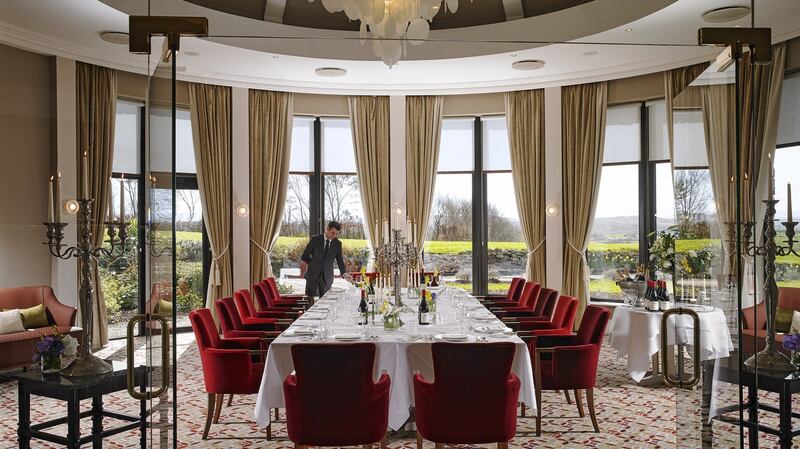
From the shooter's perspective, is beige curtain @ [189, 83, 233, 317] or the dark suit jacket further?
the dark suit jacket

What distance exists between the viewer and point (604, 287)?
32.6 ft

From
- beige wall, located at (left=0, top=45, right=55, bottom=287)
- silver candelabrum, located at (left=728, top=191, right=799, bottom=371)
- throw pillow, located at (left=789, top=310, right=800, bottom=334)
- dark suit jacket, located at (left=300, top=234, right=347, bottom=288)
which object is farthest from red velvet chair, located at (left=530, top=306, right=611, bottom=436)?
dark suit jacket, located at (left=300, top=234, right=347, bottom=288)

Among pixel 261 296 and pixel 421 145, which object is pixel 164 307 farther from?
pixel 421 145

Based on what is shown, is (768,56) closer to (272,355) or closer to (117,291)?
(272,355)

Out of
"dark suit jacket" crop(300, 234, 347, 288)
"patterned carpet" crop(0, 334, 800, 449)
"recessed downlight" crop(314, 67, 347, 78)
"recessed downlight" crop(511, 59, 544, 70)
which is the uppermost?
"recessed downlight" crop(314, 67, 347, 78)

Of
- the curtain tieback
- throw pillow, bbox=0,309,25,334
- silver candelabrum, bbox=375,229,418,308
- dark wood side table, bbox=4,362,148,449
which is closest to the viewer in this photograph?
dark wood side table, bbox=4,362,148,449

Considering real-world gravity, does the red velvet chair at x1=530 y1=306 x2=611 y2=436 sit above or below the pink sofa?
below

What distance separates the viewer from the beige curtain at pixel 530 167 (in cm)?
1011

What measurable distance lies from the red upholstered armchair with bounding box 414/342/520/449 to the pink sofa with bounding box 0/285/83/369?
2.90 m

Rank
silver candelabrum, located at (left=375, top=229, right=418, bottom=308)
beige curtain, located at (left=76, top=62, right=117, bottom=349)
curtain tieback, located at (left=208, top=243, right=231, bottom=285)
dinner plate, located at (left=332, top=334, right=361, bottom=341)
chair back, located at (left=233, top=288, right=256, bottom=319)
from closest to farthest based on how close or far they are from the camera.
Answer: dinner plate, located at (left=332, top=334, right=361, bottom=341) < silver candelabrum, located at (left=375, top=229, right=418, bottom=308) < beige curtain, located at (left=76, top=62, right=117, bottom=349) < chair back, located at (left=233, top=288, right=256, bottom=319) < curtain tieback, located at (left=208, top=243, right=231, bottom=285)

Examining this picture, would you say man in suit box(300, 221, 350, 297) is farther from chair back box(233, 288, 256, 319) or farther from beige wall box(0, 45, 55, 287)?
beige wall box(0, 45, 55, 287)

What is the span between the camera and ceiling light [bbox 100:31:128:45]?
7.32 metres

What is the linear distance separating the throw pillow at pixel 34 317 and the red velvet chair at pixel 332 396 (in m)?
3.36

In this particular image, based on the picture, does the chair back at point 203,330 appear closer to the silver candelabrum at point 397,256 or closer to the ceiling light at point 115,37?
the silver candelabrum at point 397,256
